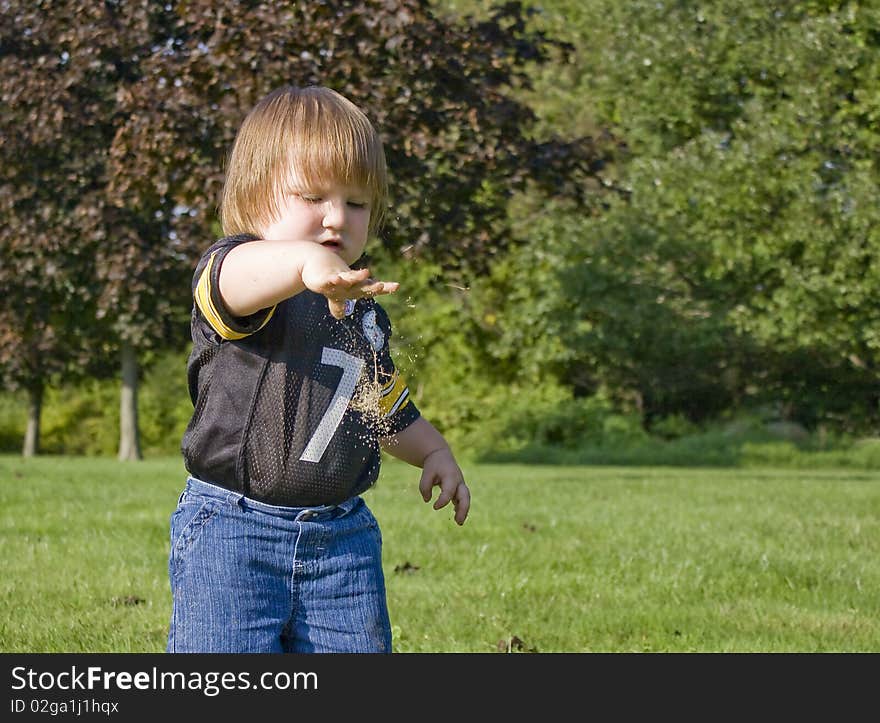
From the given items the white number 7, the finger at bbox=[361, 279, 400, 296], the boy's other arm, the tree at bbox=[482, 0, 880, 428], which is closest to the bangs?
the boy's other arm

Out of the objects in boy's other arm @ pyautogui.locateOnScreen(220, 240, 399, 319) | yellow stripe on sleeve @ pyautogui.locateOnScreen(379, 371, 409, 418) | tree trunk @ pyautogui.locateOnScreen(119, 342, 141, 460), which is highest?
boy's other arm @ pyautogui.locateOnScreen(220, 240, 399, 319)

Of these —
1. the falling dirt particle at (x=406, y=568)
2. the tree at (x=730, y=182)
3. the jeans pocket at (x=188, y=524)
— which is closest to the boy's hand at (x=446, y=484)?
the jeans pocket at (x=188, y=524)

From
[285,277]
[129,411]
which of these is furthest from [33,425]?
[285,277]

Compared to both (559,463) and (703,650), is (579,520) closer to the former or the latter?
(703,650)

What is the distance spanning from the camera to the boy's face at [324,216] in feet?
8.87

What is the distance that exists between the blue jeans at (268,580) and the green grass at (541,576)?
6.49 ft

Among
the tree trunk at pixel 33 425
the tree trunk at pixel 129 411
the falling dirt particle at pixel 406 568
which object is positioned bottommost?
the tree trunk at pixel 33 425

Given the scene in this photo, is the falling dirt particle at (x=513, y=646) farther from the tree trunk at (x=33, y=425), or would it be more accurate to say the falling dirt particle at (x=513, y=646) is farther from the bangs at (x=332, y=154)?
the tree trunk at (x=33, y=425)

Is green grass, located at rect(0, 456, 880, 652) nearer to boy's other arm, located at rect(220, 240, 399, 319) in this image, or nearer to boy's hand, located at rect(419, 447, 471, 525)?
boy's hand, located at rect(419, 447, 471, 525)

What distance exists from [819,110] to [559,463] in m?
9.34

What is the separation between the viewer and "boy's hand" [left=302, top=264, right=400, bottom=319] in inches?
82.7

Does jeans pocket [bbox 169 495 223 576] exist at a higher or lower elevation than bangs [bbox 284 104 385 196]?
lower

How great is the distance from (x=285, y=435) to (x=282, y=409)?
6 centimetres

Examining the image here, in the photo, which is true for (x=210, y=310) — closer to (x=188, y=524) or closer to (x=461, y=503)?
(x=188, y=524)
